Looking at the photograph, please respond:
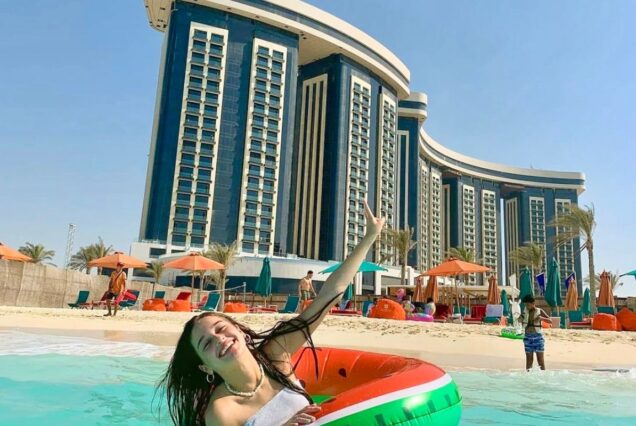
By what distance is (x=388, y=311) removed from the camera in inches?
655

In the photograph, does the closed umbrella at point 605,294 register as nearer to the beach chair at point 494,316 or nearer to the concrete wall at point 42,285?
the beach chair at point 494,316

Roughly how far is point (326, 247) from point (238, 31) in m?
29.5

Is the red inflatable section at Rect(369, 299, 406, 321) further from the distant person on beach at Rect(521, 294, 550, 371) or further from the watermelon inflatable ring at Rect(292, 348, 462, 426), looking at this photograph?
the watermelon inflatable ring at Rect(292, 348, 462, 426)

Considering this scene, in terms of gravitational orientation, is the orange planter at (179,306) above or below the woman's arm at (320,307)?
below

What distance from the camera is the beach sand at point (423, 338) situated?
382 inches

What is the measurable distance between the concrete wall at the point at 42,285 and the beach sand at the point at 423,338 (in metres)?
3.38

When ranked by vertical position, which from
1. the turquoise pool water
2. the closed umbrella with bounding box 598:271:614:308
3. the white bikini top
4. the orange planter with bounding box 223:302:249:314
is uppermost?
the closed umbrella with bounding box 598:271:614:308

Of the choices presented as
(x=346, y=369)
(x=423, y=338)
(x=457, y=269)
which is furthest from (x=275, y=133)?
(x=346, y=369)

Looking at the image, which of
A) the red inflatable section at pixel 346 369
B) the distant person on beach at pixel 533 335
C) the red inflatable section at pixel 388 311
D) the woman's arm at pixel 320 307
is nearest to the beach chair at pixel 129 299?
the red inflatable section at pixel 388 311

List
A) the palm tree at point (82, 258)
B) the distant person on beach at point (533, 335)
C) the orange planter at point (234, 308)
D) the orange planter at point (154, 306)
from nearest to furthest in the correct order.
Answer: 1. the distant person on beach at point (533, 335)
2. the orange planter at point (154, 306)
3. the orange planter at point (234, 308)
4. the palm tree at point (82, 258)

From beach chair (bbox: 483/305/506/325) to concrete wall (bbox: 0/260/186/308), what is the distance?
16.0 m

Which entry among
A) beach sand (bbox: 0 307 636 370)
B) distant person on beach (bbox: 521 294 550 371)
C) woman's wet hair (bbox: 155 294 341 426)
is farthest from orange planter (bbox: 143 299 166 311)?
woman's wet hair (bbox: 155 294 341 426)

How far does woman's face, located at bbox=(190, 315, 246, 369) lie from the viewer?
2053 mm

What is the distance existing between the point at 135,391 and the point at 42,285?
1511cm
